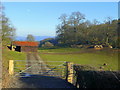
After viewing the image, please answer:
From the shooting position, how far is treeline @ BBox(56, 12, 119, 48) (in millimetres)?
30795

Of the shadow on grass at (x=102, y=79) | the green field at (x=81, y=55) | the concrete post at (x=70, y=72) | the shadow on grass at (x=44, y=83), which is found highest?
the shadow on grass at (x=102, y=79)

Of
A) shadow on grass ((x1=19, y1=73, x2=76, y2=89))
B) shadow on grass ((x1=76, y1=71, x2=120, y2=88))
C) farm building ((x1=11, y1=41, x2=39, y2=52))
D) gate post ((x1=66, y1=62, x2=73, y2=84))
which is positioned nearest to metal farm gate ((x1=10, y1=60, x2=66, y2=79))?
gate post ((x1=66, y1=62, x2=73, y2=84))

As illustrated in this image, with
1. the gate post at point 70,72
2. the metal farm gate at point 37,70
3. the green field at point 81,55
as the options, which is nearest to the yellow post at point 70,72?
the gate post at point 70,72

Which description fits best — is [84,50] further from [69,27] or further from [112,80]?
[112,80]

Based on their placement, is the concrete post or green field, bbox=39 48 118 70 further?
green field, bbox=39 48 118 70

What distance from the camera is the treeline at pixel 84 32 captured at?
3080 centimetres

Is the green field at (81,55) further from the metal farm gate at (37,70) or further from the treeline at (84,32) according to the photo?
the metal farm gate at (37,70)

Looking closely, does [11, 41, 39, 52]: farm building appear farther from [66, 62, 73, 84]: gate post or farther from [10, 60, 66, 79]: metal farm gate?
[66, 62, 73, 84]: gate post

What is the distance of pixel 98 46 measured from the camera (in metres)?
33.0

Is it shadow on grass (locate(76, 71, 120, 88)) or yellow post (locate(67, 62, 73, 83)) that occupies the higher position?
shadow on grass (locate(76, 71, 120, 88))

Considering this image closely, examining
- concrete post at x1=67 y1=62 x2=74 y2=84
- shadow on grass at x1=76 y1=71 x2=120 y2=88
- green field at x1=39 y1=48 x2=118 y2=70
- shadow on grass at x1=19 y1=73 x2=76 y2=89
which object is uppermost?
shadow on grass at x1=76 y1=71 x2=120 y2=88

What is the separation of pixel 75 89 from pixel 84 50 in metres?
27.8

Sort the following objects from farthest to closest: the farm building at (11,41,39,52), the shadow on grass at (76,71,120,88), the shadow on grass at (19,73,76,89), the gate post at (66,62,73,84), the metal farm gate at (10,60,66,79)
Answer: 1. the farm building at (11,41,39,52)
2. the metal farm gate at (10,60,66,79)
3. the gate post at (66,62,73,84)
4. the shadow on grass at (19,73,76,89)
5. the shadow on grass at (76,71,120,88)

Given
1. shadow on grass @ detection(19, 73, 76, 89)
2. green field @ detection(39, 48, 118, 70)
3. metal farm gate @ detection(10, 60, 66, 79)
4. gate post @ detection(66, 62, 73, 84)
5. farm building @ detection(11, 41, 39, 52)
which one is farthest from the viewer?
farm building @ detection(11, 41, 39, 52)
